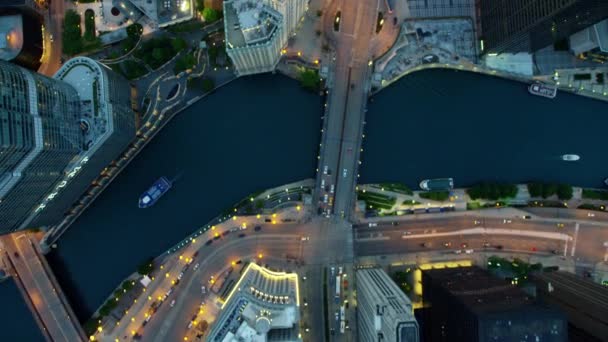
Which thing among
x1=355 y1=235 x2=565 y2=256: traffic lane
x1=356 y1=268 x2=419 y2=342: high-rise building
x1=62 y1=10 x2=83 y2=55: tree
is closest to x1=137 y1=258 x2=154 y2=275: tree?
x1=356 y1=268 x2=419 y2=342: high-rise building

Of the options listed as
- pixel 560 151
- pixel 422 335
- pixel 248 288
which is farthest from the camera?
pixel 560 151

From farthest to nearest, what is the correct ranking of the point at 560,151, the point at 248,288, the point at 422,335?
the point at 560,151
the point at 422,335
the point at 248,288

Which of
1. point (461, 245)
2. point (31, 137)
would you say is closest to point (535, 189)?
point (461, 245)

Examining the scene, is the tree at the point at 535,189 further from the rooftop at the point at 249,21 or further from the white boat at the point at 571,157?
the rooftop at the point at 249,21

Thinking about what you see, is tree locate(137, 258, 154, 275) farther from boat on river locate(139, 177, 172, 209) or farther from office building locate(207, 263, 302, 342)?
office building locate(207, 263, 302, 342)

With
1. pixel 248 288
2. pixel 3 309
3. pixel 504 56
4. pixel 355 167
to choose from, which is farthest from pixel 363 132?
pixel 3 309

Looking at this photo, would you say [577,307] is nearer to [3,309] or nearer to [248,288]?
[248,288]
